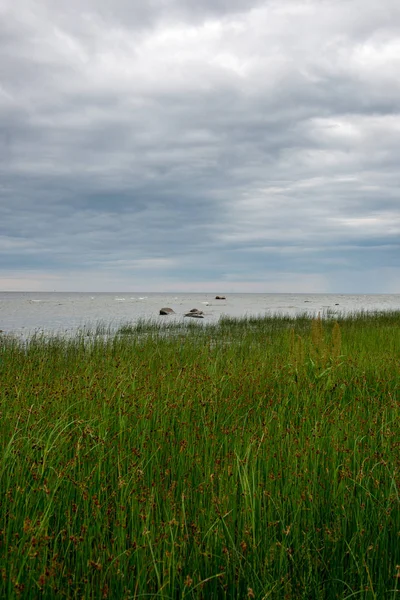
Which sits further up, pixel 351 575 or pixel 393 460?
pixel 393 460

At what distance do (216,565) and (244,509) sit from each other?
43 cm

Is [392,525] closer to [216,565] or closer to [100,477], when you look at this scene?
[216,565]

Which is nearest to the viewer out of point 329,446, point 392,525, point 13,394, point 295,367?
point 392,525

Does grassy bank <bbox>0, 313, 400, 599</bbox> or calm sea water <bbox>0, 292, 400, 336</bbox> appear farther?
calm sea water <bbox>0, 292, 400, 336</bbox>

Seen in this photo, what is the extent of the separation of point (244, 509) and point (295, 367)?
15.0 feet

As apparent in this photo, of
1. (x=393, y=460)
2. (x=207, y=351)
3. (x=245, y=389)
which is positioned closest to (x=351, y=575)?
(x=393, y=460)

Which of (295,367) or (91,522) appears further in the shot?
(295,367)

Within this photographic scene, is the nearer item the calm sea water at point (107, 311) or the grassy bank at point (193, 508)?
the grassy bank at point (193, 508)

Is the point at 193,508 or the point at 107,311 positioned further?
the point at 107,311

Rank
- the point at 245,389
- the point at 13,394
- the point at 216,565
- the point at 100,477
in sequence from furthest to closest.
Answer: the point at 245,389
the point at 13,394
the point at 100,477
the point at 216,565

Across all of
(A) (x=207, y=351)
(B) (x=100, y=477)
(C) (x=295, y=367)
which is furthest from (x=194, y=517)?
(A) (x=207, y=351)

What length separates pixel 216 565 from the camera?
252cm

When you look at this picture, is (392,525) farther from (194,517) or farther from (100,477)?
(100,477)

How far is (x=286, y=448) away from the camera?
418 centimetres
